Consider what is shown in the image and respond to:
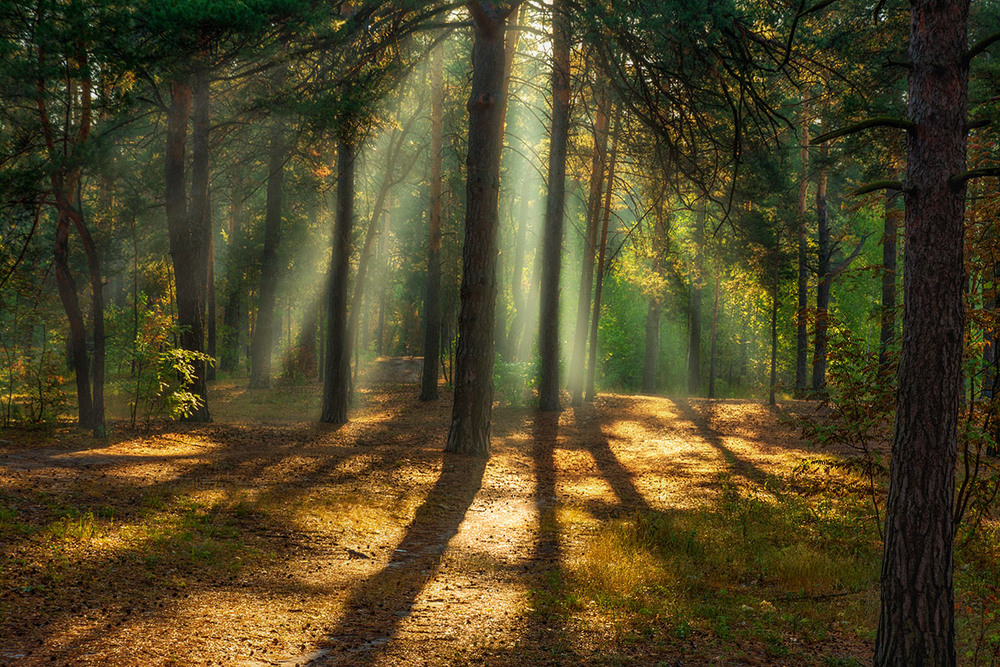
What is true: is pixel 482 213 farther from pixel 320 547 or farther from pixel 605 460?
pixel 320 547

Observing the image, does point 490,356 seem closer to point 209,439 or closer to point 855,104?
point 209,439

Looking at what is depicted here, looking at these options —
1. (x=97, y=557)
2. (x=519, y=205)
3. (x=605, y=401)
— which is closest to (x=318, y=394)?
(x=605, y=401)

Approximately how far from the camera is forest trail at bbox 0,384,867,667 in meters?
4.75

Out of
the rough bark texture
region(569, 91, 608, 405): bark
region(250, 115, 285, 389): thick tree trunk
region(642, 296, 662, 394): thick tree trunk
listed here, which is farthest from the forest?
region(642, 296, 662, 394): thick tree trunk

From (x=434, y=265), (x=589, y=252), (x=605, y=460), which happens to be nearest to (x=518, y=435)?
(x=605, y=460)

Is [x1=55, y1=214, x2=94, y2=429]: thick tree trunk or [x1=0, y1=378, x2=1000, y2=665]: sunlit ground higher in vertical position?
[x1=55, y1=214, x2=94, y2=429]: thick tree trunk

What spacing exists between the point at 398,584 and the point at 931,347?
15.5 ft

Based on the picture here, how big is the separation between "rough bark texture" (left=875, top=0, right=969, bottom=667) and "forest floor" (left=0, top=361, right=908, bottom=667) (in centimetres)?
92

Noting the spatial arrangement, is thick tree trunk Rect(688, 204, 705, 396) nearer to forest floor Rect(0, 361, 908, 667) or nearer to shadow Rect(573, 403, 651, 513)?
shadow Rect(573, 403, 651, 513)

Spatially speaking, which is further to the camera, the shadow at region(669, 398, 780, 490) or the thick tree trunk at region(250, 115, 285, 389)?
the thick tree trunk at region(250, 115, 285, 389)

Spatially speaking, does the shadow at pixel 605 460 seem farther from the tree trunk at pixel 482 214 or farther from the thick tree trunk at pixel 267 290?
the thick tree trunk at pixel 267 290

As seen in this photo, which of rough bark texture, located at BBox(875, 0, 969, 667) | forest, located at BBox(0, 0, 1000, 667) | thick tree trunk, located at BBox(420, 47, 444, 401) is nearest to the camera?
rough bark texture, located at BBox(875, 0, 969, 667)

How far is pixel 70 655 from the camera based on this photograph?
411 cm

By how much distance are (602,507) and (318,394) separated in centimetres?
1588
